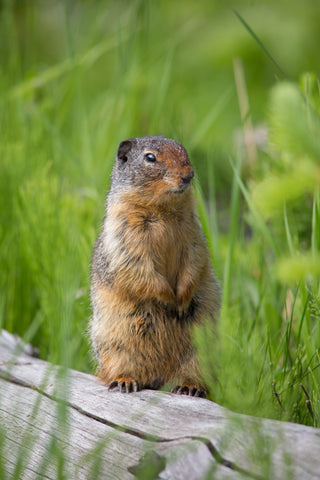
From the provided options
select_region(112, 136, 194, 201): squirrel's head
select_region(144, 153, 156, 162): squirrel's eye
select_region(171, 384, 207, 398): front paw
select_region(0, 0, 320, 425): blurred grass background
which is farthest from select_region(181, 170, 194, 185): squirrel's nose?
select_region(171, 384, 207, 398): front paw

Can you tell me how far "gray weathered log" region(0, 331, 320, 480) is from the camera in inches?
81.1

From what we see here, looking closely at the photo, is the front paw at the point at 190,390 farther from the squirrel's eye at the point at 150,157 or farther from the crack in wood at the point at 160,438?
the squirrel's eye at the point at 150,157

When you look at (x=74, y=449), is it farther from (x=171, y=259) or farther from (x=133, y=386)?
(x=171, y=259)

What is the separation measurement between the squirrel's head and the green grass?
0.33m

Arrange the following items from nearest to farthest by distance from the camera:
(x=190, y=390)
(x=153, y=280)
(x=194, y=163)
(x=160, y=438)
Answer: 1. (x=160, y=438)
2. (x=190, y=390)
3. (x=153, y=280)
4. (x=194, y=163)

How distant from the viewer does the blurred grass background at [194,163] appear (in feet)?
10.2

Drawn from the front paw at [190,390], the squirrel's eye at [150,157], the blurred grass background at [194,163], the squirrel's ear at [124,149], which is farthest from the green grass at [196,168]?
the squirrel's ear at [124,149]

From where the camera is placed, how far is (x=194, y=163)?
407cm

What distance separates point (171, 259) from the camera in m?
3.64

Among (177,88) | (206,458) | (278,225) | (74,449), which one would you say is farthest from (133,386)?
(177,88)

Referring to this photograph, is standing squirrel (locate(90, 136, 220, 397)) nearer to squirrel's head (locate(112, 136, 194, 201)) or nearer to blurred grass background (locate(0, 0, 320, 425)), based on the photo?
squirrel's head (locate(112, 136, 194, 201))

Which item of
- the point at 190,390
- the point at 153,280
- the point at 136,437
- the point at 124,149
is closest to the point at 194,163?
the point at 124,149

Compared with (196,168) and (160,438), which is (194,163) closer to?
(196,168)

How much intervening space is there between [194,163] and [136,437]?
6.87ft
